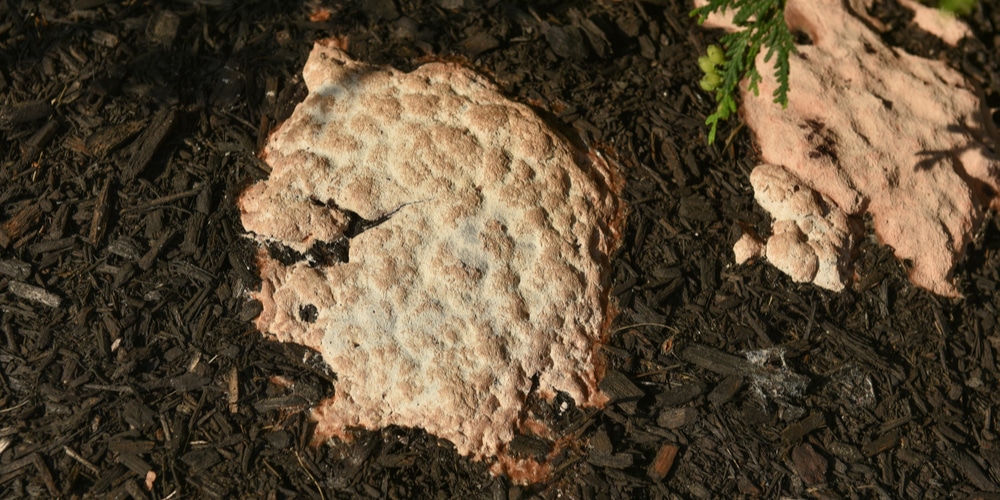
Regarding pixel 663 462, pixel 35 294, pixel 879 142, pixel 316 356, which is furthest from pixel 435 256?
pixel 879 142

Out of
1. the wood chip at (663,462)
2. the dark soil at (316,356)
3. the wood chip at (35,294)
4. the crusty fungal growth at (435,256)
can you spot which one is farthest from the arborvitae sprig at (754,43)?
the wood chip at (35,294)

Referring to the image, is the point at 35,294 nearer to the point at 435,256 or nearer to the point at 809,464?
the point at 435,256

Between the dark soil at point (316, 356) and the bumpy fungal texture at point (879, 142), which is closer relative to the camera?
the dark soil at point (316, 356)

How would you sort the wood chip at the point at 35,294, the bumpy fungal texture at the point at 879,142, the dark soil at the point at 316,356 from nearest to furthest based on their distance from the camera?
the dark soil at the point at 316,356, the wood chip at the point at 35,294, the bumpy fungal texture at the point at 879,142

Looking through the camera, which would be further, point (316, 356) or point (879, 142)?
point (879, 142)

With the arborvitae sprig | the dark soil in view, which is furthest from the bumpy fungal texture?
the arborvitae sprig

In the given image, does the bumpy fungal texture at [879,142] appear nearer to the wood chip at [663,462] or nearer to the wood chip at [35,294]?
the wood chip at [663,462]

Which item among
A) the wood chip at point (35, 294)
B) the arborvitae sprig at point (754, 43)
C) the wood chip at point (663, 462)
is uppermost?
the arborvitae sprig at point (754, 43)
